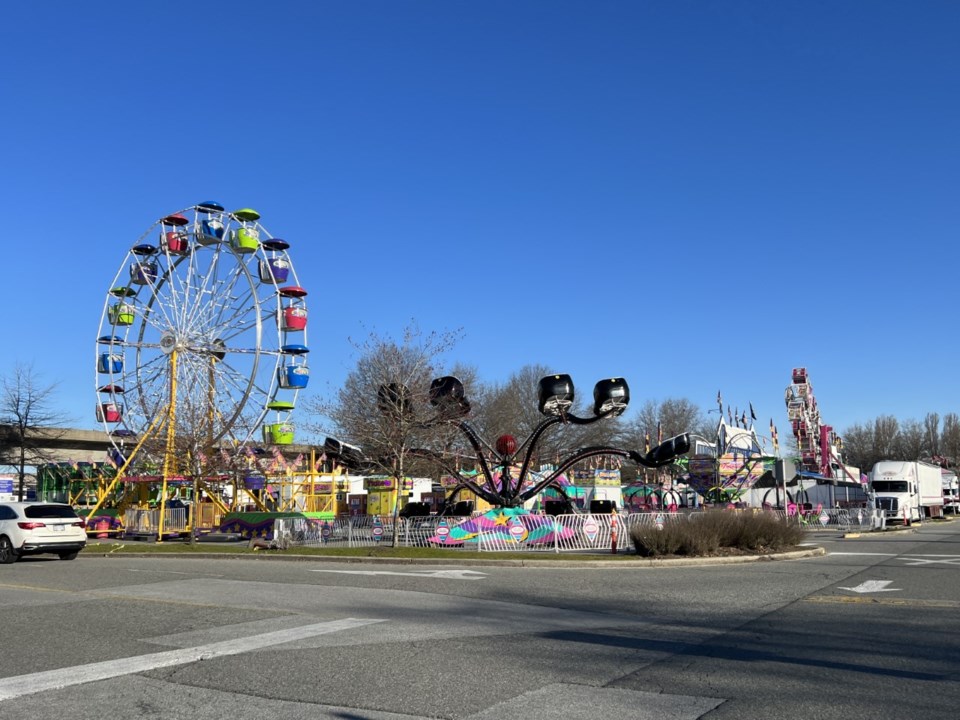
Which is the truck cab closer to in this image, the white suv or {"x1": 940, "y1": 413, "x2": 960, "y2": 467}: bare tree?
the white suv

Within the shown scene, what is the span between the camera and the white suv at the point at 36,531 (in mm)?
22422

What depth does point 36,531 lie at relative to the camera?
22531 millimetres

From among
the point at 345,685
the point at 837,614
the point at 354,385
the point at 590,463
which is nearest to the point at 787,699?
the point at 345,685

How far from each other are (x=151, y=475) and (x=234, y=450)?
199 inches

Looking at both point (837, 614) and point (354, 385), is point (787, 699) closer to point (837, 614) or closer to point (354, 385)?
point (837, 614)

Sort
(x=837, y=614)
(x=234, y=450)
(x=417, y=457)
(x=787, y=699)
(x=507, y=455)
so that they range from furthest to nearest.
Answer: (x=234, y=450), (x=507, y=455), (x=417, y=457), (x=837, y=614), (x=787, y=699)

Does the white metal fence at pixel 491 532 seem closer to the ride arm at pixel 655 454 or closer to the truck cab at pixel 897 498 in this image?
the ride arm at pixel 655 454

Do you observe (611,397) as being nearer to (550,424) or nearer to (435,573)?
(550,424)

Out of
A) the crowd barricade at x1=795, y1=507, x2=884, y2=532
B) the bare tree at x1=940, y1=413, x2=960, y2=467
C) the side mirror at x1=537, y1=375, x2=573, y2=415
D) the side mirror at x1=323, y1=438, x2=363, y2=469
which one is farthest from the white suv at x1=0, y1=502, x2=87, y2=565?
the bare tree at x1=940, y1=413, x2=960, y2=467

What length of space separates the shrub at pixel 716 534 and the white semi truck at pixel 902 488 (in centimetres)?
2485

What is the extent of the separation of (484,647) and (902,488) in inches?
1759

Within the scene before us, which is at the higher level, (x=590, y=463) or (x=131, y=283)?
(x=131, y=283)

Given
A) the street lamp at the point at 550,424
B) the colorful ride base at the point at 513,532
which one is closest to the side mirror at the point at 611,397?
the street lamp at the point at 550,424

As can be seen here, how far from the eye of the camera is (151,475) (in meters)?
37.6
